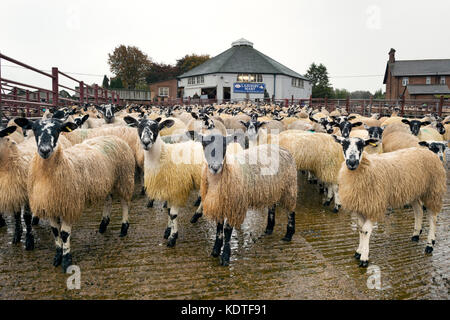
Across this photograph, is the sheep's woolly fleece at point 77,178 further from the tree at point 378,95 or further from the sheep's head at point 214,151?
the tree at point 378,95

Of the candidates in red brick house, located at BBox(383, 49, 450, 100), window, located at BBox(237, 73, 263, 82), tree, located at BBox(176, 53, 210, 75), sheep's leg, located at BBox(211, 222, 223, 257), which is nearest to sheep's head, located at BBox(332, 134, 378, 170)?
sheep's leg, located at BBox(211, 222, 223, 257)

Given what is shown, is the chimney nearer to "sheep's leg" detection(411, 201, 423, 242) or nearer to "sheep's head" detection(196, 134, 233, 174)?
"sheep's leg" detection(411, 201, 423, 242)

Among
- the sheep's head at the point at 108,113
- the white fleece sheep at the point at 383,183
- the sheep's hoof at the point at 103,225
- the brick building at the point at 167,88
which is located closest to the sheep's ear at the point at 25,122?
the sheep's hoof at the point at 103,225

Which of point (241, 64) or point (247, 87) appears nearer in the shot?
point (247, 87)

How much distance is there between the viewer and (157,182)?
16.2 feet

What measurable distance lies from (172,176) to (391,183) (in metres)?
3.25

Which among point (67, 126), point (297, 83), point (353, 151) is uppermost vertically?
point (297, 83)

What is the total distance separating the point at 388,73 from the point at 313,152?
60.2 m

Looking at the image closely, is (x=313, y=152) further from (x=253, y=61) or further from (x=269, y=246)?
(x=253, y=61)

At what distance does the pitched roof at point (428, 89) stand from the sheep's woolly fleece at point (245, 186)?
50239 mm

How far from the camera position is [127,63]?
69.1 metres

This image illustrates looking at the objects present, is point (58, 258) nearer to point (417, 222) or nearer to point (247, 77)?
point (417, 222)

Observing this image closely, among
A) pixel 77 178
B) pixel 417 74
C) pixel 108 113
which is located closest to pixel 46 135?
pixel 77 178

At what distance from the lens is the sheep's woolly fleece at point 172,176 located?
4.95 m
